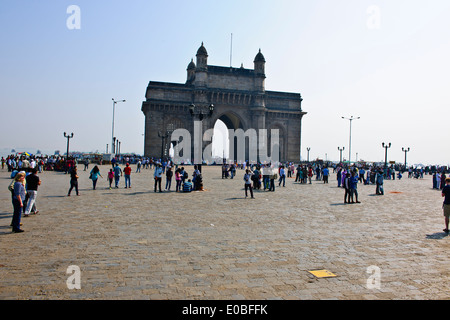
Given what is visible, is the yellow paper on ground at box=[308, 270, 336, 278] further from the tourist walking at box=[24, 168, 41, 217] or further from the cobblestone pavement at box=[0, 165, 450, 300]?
the tourist walking at box=[24, 168, 41, 217]

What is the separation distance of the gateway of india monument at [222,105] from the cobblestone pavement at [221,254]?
42678 millimetres

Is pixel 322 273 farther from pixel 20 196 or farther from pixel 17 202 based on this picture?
pixel 20 196

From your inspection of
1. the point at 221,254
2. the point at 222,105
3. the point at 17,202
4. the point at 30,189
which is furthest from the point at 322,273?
the point at 222,105

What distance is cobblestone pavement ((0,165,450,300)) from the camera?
4660mm

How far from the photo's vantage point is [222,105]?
56.8m

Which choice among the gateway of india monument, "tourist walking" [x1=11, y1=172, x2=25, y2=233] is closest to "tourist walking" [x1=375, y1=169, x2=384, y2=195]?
"tourist walking" [x1=11, y1=172, x2=25, y2=233]

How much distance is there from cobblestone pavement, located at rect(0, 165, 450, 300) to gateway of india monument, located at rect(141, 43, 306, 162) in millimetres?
42678

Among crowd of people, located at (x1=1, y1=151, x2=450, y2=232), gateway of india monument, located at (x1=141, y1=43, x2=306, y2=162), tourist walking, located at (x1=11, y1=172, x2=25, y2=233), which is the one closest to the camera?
tourist walking, located at (x1=11, y1=172, x2=25, y2=233)

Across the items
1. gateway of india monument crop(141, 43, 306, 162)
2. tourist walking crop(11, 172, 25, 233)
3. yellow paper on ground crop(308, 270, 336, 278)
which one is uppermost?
gateway of india monument crop(141, 43, 306, 162)

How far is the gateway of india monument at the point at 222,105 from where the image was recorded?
178 ft

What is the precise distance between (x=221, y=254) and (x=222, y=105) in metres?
51.6
